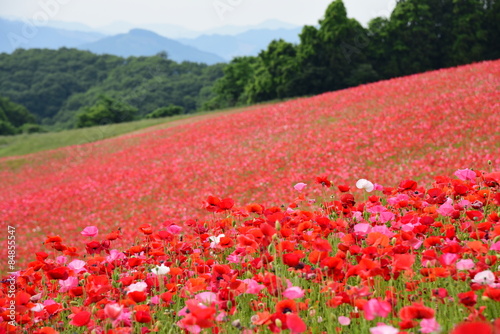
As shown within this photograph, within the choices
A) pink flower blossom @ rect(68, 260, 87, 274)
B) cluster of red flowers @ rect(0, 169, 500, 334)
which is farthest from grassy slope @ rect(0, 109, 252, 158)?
cluster of red flowers @ rect(0, 169, 500, 334)

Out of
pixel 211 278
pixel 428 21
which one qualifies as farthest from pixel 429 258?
pixel 428 21

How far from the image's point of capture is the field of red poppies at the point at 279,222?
8.99ft

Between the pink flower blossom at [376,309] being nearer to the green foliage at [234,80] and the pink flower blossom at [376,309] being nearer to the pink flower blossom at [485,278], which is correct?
the pink flower blossom at [485,278]

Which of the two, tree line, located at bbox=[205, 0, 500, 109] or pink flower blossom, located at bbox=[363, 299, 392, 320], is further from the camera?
tree line, located at bbox=[205, 0, 500, 109]

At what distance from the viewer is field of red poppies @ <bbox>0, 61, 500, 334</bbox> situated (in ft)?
8.99

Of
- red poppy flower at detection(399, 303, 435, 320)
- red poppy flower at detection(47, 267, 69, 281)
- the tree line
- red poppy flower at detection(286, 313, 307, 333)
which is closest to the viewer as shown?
red poppy flower at detection(286, 313, 307, 333)

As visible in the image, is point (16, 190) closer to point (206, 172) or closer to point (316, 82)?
point (206, 172)

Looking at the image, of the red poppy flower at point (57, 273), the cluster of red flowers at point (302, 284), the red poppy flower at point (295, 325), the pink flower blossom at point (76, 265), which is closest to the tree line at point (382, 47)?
the cluster of red flowers at point (302, 284)

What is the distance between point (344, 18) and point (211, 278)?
4080cm

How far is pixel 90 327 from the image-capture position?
2822 millimetres

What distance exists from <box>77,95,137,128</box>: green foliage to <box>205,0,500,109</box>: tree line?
30.3 meters

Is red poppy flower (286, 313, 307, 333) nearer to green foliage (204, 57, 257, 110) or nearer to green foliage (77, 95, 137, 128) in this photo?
green foliage (204, 57, 257, 110)

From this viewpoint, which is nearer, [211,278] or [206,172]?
[211,278]

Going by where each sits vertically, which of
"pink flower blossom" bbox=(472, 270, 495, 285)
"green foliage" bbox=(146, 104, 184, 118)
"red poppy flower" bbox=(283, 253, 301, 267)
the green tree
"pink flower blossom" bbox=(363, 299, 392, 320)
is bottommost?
"pink flower blossom" bbox=(472, 270, 495, 285)
